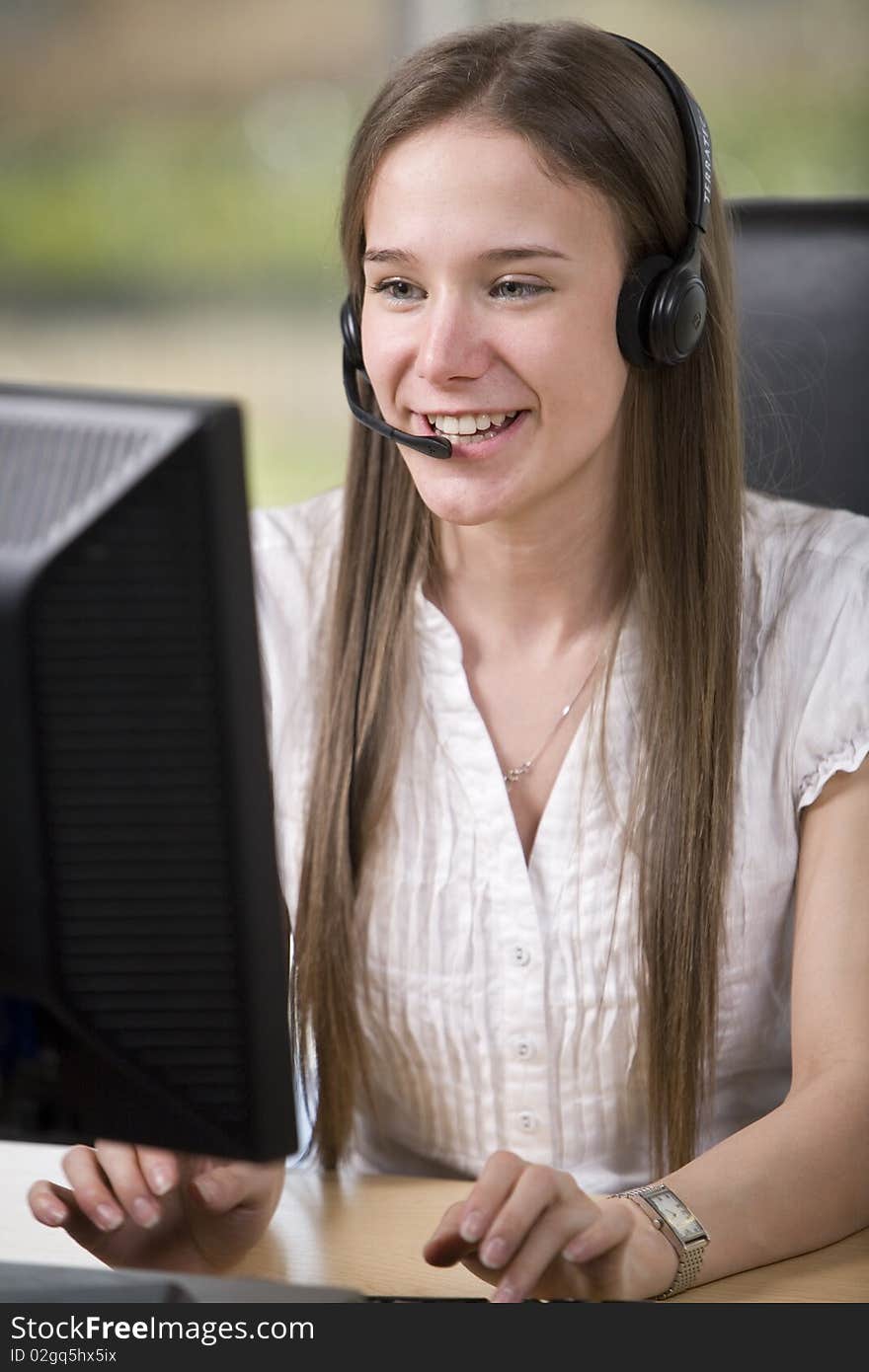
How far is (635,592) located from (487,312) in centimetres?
26

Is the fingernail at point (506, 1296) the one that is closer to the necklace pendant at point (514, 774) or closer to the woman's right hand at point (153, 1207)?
the woman's right hand at point (153, 1207)

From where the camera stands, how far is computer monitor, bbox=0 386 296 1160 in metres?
0.54

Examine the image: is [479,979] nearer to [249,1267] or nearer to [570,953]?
[570,953]

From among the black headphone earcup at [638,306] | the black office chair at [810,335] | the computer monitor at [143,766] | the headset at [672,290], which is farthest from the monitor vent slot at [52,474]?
the black office chair at [810,335]

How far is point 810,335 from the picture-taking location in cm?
125

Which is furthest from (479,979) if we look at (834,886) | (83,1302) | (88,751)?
(88,751)

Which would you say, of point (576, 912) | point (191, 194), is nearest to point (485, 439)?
point (576, 912)

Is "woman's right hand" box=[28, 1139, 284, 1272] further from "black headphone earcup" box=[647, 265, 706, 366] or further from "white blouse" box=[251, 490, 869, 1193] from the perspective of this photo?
"black headphone earcup" box=[647, 265, 706, 366]

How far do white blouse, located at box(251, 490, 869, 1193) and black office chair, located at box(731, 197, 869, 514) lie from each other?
0.34 ft

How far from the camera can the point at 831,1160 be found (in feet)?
3.00

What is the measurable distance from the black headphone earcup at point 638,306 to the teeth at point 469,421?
10cm

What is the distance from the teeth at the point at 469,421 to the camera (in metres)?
1.05

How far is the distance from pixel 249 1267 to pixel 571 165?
72cm

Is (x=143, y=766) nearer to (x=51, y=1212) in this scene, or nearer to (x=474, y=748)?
(x=51, y=1212)
